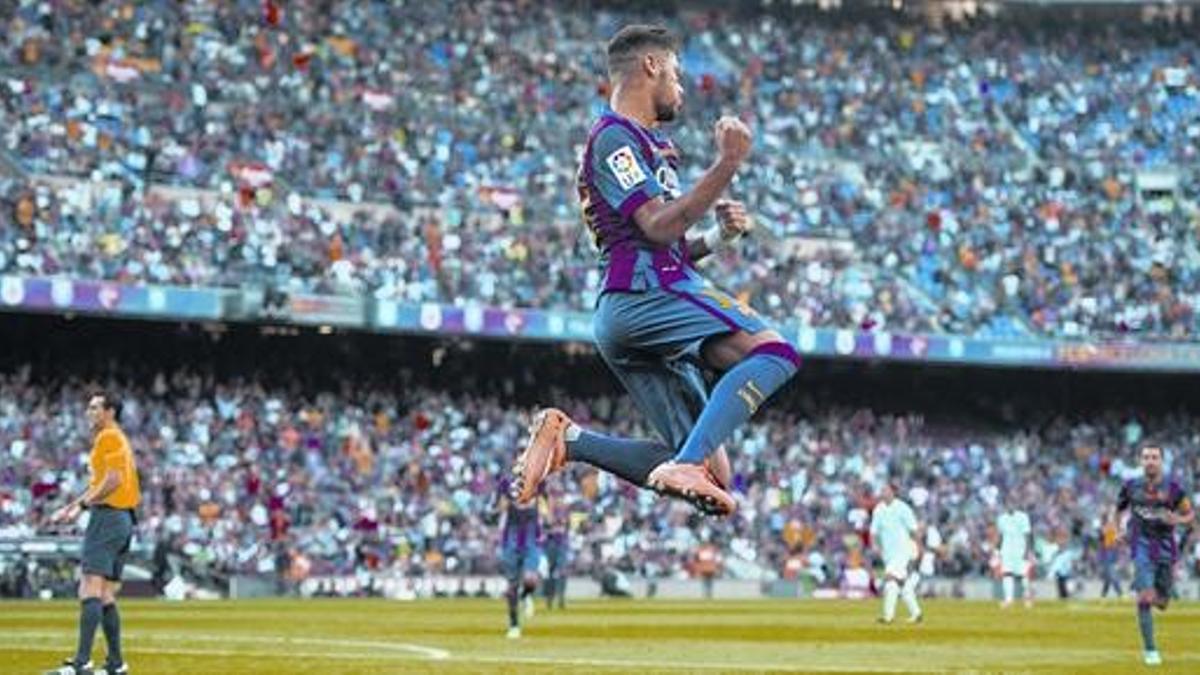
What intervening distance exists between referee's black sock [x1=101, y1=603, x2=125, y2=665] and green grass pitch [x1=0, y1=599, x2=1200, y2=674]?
722mm

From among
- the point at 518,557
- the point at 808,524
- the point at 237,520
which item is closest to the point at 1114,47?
the point at 808,524

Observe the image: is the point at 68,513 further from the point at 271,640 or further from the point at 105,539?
the point at 271,640

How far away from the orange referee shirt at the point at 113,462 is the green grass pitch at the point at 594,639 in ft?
5.10

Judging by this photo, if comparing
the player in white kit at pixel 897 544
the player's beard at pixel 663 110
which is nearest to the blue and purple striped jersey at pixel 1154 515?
the player in white kit at pixel 897 544

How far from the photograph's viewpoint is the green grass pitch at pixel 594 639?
20188 mm

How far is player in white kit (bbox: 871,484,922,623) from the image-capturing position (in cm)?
3388

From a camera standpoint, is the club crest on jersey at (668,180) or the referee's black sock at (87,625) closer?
the club crest on jersey at (668,180)

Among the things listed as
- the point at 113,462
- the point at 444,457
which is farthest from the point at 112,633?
the point at 444,457

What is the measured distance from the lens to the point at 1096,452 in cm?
5875

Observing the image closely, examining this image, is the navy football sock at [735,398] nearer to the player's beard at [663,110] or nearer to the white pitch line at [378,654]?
the player's beard at [663,110]

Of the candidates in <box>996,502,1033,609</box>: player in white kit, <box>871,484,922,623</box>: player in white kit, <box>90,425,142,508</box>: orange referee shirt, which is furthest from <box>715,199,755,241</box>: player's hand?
<box>996,502,1033,609</box>: player in white kit

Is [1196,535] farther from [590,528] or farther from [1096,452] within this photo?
[590,528]

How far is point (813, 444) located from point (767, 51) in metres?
14.4

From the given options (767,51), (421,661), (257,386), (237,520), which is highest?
(767,51)
